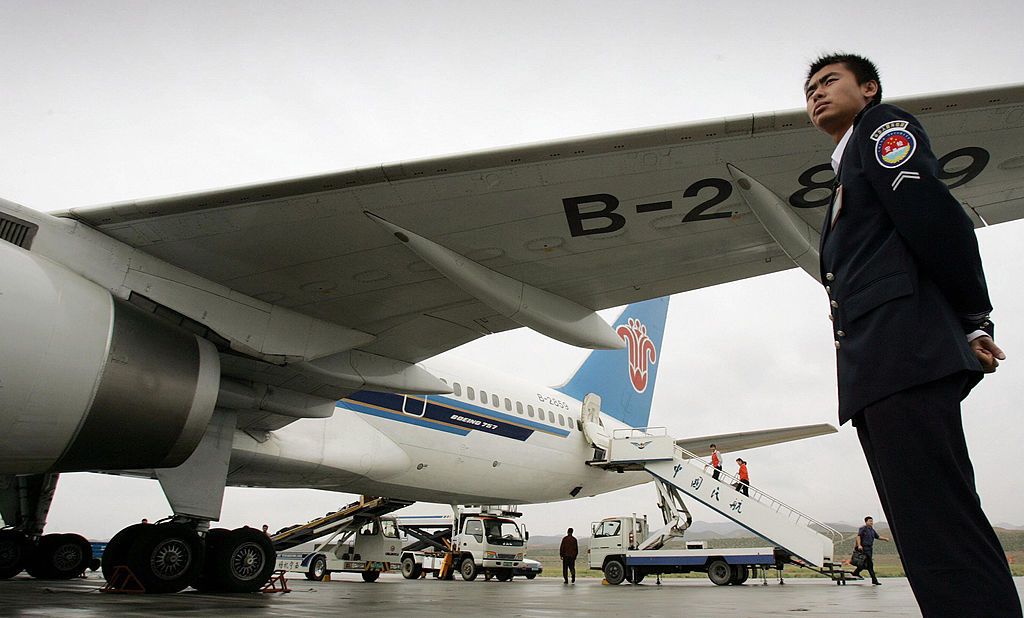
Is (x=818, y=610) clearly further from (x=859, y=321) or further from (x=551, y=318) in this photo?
(x=859, y=321)

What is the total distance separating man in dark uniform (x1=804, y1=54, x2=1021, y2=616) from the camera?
1.54 metres

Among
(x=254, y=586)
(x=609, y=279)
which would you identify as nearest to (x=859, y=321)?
(x=609, y=279)

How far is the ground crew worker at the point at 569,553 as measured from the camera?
15.0 m

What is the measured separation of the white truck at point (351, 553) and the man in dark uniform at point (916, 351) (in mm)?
14846

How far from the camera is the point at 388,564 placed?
16.0 meters

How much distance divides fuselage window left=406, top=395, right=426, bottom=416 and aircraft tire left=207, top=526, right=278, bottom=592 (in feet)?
11.7

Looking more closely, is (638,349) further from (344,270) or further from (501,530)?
(344,270)

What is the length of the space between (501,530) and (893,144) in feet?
54.3

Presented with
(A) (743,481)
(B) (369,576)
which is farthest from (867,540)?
(B) (369,576)

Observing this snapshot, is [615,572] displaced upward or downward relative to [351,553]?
downward

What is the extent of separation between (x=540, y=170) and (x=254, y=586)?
18.1 ft

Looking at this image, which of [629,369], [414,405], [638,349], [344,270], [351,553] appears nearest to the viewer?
[344,270]

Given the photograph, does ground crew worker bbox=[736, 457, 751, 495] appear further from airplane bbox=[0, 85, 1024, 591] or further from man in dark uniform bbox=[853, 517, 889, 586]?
airplane bbox=[0, 85, 1024, 591]

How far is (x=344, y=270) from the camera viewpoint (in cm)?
562
